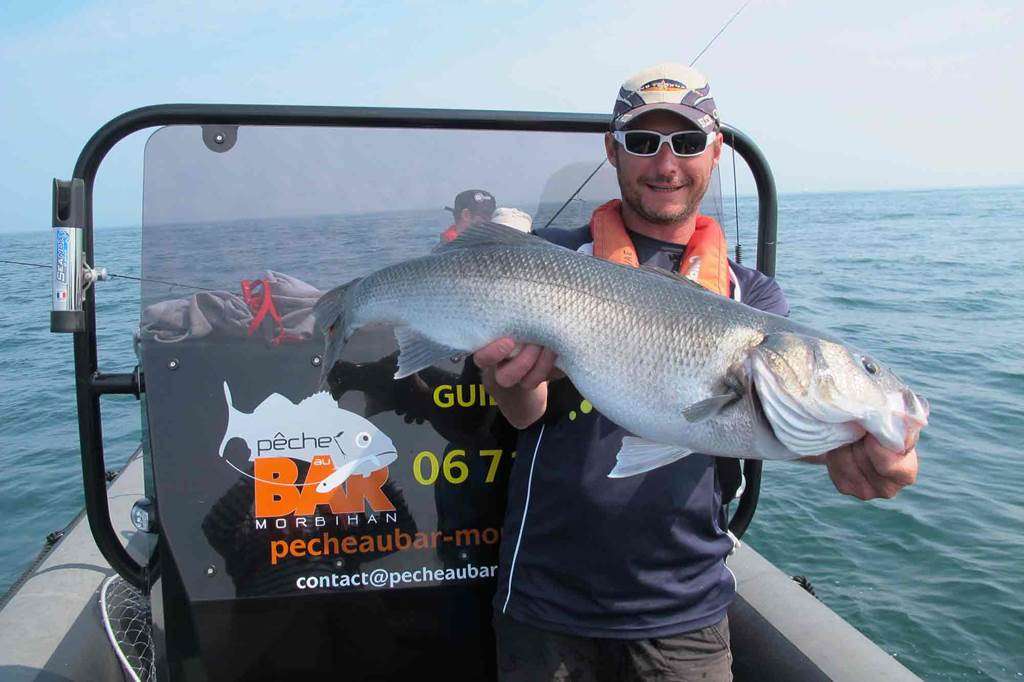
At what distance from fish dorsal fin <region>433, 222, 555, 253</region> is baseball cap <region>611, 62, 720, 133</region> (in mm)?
598

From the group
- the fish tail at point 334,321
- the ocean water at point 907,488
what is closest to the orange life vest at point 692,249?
the fish tail at point 334,321

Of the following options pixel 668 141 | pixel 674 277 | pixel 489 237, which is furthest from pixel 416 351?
pixel 668 141

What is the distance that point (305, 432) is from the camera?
2850 mm

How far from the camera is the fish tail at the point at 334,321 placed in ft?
8.29

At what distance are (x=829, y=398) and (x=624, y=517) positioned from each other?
762 mm

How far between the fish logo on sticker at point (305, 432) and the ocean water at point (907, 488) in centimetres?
50

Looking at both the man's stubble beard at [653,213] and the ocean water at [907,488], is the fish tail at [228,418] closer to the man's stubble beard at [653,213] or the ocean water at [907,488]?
the ocean water at [907,488]

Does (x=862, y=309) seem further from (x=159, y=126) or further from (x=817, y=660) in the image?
(x=159, y=126)

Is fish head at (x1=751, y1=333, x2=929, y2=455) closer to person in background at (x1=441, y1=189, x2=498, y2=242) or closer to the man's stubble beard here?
the man's stubble beard

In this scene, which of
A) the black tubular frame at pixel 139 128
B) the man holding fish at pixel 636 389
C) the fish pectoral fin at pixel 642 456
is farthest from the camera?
the black tubular frame at pixel 139 128

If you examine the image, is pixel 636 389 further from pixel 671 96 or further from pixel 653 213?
pixel 671 96

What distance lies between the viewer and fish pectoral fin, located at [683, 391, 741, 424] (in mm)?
2166

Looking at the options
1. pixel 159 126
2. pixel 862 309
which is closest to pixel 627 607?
pixel 159 126

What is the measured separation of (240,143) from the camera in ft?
9.75
